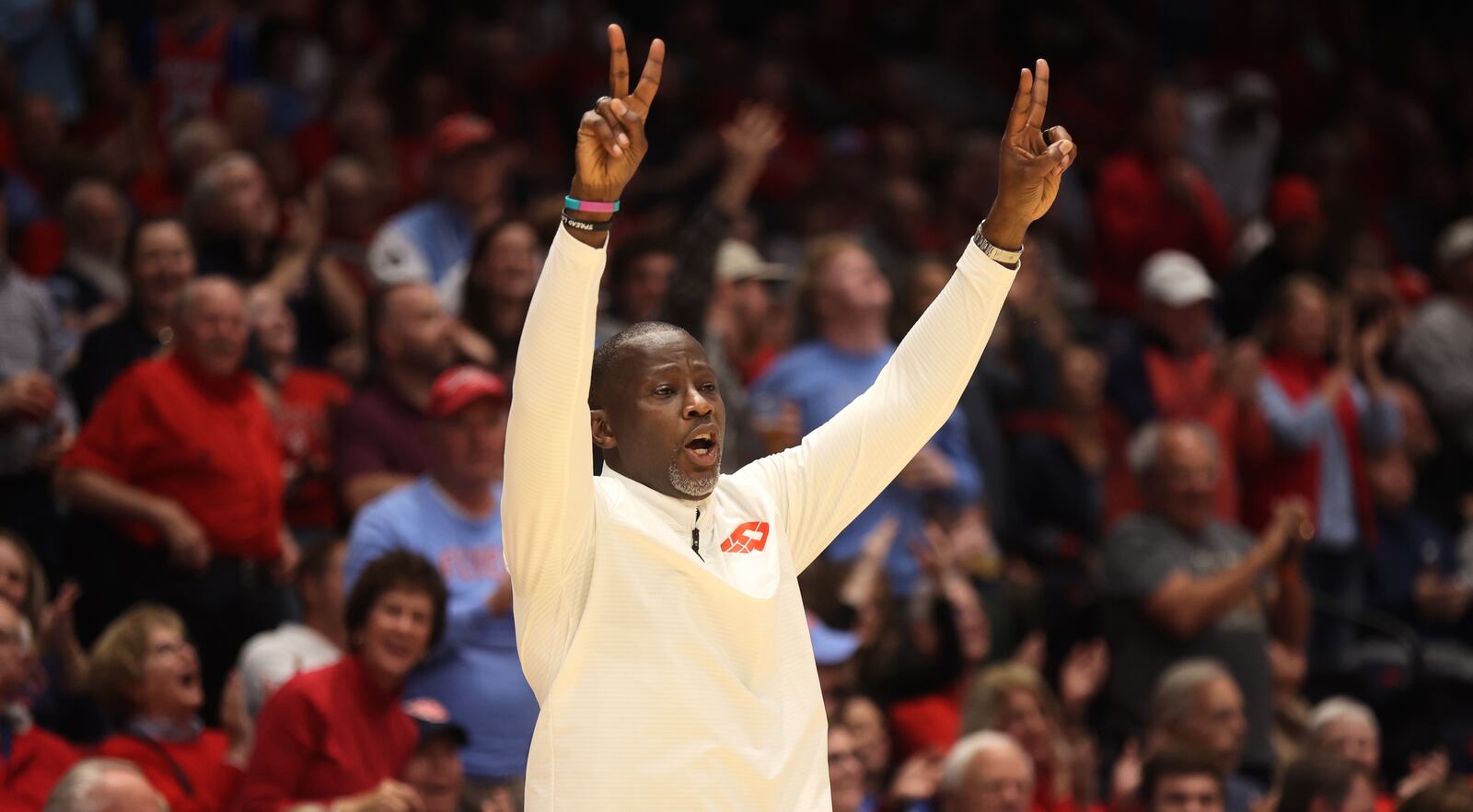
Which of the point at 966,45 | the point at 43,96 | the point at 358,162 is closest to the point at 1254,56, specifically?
the point at 966,45

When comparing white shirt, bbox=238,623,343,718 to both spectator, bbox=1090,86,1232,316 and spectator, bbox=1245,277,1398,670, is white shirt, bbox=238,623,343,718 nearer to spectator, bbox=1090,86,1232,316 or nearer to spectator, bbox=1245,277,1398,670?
spectator, bbox=1245,277,1398,670

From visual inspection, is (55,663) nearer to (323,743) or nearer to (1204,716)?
(323,743)

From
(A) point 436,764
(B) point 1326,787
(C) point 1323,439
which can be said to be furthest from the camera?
(C) point 1323,439

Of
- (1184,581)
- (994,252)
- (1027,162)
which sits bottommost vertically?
(1184,581)

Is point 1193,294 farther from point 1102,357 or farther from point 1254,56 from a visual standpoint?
point 1254,56

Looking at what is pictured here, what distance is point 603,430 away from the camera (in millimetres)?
3312

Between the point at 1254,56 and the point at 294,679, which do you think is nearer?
the point at 294,679

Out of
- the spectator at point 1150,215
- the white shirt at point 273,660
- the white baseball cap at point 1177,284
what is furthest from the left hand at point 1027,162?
the spectator at point 1150,215

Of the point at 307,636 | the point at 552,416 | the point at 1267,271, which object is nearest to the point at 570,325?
the point at 552,416

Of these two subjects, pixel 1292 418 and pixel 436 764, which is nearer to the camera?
pixel 436 764

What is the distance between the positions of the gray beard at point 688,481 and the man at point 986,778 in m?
2.77

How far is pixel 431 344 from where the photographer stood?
20.8 ft

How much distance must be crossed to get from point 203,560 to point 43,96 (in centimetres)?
325

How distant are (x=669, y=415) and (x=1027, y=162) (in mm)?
718
